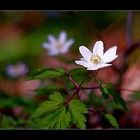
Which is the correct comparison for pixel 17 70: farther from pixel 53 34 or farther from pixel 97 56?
pixel 97 56

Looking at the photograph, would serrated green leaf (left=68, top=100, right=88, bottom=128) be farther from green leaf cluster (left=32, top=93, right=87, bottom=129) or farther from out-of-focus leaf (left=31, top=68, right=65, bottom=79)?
out-of-focus leaf (left=31, top=68, right=65, bottom=79)

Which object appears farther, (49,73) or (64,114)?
(49,73)

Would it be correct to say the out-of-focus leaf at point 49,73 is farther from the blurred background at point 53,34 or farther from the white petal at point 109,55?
the blurred background at point 53,34

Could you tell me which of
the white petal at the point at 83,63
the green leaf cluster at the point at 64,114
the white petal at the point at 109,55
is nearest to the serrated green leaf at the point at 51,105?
the green leaf cluster at the point at 64,114

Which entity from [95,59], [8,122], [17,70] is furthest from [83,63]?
[17,70]

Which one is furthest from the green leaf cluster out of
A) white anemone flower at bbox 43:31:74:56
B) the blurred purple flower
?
the blurred purple flower
